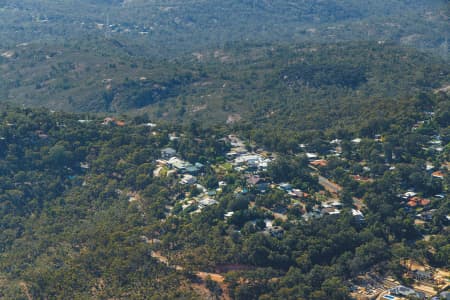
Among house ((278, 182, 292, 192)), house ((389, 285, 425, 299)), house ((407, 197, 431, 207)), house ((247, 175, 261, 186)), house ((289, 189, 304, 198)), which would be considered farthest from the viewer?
house ((247, 175, 261, 186))

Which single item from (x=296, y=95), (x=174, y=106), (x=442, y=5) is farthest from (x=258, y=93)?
(x=442, y=5)

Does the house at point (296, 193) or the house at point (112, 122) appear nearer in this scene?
the house at point (296, 193)

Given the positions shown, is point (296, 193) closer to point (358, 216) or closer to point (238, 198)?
point (358, 216)

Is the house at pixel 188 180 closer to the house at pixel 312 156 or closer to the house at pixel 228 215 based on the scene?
the house at pixel 228 215

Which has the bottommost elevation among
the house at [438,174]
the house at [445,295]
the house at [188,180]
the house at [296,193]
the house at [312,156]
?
the house at [312,156]

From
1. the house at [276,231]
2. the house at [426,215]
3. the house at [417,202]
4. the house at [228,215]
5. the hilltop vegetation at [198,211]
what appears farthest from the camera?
the house at [417,202]

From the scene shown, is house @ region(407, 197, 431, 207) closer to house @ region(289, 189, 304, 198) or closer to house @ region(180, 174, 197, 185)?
house @ region(289, 189, 304, 198)

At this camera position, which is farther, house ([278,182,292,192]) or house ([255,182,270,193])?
house ([278,182,292,192])

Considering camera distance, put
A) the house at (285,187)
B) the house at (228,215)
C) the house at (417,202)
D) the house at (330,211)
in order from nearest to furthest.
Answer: the house at (228,215)
the house at (330,211)
the house at (417,202)
the house at (285,187)

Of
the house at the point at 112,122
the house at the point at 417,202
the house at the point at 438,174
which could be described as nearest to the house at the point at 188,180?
the house at the point at 417,202

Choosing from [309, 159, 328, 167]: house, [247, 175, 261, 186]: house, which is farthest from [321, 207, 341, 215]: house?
[309, 159, 328, 167]: house

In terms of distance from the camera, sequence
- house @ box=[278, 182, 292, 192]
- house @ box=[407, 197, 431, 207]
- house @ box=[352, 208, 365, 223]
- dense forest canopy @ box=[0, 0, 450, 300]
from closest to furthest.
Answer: dense forest canopy @ box=[0, 0, 450, 300]
house @ box=[352, 208, 365, 223]
house @ box=[407, 197, 431, 207]
house @ box=[278, 182, 292, 192]

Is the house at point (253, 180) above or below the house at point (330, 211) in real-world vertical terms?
above
